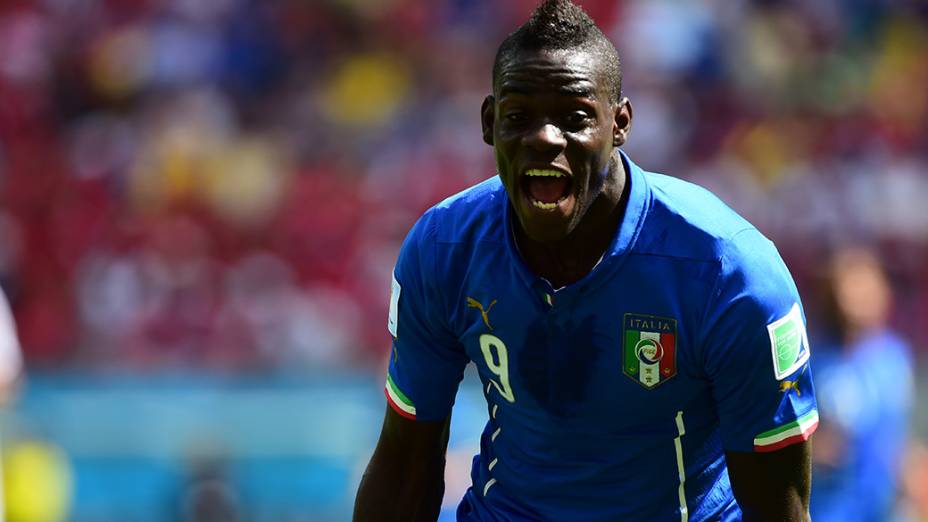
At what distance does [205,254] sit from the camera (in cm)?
Result: 1175

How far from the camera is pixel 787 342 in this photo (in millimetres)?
3328

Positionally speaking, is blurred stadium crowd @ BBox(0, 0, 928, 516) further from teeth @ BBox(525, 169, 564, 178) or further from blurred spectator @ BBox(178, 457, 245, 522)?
teeth @ BBox(525, 169, 564, 178)

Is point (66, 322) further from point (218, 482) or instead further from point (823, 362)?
point (823, 362)

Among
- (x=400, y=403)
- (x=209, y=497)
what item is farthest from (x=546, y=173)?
(x=209, y=497)

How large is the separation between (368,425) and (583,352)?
702 centimetres

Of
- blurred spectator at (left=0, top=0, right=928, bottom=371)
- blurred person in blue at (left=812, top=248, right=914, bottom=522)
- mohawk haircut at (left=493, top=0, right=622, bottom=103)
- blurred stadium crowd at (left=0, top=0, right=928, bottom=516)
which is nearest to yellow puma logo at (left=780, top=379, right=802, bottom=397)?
mohawk haircut at (left=493, top=0, right=622, bottom=103)

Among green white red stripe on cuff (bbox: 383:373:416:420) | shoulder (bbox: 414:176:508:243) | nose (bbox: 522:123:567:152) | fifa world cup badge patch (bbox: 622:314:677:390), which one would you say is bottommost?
green white red stripe on cuff (bbox: 383:373:416:420)

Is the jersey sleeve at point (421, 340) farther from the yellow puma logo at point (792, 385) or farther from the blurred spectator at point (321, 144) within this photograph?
the blurred spectator at point (321, 144)

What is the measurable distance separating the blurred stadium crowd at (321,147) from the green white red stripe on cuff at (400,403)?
285 inches

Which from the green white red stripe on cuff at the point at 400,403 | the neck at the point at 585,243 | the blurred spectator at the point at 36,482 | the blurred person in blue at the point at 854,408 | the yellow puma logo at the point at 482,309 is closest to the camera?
the neck at the point at 585,243

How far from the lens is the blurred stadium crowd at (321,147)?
11.4 metres

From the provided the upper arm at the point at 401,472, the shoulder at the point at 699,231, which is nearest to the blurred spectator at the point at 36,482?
the upper arm at the point at 401,472

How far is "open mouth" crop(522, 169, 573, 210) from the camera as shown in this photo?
334 cm

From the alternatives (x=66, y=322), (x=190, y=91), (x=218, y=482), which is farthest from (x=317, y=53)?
(x=218, y=482)
